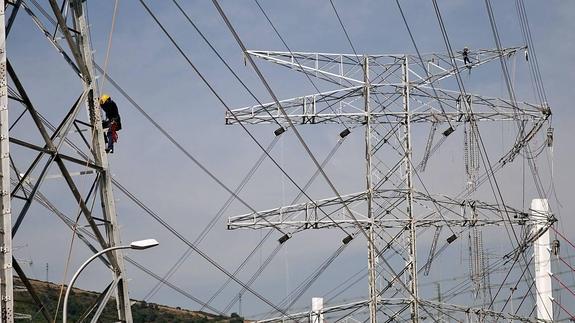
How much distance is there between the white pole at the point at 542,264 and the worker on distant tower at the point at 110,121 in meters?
25.8

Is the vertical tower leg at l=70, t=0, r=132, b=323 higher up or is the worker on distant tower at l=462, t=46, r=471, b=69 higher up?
the worker on distant tower at l=462, t=46, r=471, b=69

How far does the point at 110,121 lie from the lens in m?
23.5

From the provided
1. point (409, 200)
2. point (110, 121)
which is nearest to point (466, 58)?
point (409, 200)

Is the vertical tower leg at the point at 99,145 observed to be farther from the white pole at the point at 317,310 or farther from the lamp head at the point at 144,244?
the white pole at the point at 317,310

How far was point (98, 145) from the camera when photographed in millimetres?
22781

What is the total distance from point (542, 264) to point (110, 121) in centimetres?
2720

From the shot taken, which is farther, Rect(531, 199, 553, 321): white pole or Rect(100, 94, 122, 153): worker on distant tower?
Rect(531, 199, 553, 321): white pole

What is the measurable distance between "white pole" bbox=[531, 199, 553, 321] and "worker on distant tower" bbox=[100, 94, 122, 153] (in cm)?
2580

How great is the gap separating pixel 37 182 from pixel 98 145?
81.6 inches

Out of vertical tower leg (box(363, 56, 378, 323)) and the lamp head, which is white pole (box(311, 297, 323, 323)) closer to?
vertical tower leg (box(363, 56, 378, 323))

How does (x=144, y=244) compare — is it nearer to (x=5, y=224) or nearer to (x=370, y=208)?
(x=5, y=224)

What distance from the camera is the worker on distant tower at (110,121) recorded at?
922 inches

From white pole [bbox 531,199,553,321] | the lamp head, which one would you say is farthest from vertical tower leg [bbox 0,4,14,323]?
white pole [bbox 531,199,553,321]

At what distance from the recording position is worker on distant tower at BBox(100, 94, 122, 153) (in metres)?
23.4
